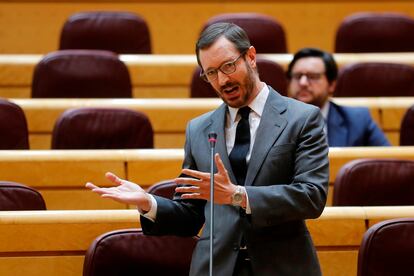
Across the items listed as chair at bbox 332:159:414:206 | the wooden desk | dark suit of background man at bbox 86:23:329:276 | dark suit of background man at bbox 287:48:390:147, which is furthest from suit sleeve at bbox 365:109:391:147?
dark suit of background man at bbox 86:23:329:276

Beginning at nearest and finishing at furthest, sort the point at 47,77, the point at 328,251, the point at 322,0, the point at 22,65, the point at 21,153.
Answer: the point at 328,251, the point at 21,153, the point at 47,77, the point at 22,65, the point at 322,0

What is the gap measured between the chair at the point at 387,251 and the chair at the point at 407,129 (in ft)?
1.51

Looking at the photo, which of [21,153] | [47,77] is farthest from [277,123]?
[47,77]

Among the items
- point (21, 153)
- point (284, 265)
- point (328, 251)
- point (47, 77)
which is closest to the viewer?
point (284, 265)

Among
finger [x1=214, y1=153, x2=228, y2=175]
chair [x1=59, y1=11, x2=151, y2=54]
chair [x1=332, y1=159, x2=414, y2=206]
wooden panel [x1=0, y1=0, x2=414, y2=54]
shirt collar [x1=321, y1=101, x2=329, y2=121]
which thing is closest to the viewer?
finger [x1=214, y1=153, x2=228, y2=175]

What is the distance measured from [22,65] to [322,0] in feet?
2.18

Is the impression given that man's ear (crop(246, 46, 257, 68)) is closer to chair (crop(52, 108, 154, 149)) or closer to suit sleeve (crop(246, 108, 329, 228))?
suit sleeve (crop(246, 108, 329, 228))

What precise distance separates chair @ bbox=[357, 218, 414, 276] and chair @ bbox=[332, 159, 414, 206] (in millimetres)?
204

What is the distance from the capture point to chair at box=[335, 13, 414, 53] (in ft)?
5.34

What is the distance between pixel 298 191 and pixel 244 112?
0.09 meters

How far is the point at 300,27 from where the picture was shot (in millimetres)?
1900

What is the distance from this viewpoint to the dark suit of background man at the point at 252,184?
70 centimetres

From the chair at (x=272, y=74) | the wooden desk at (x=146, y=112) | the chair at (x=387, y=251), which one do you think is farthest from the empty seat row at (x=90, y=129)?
the chair at (x=387, y=251)

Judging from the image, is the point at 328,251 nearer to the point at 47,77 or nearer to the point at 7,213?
the point at 7,213
